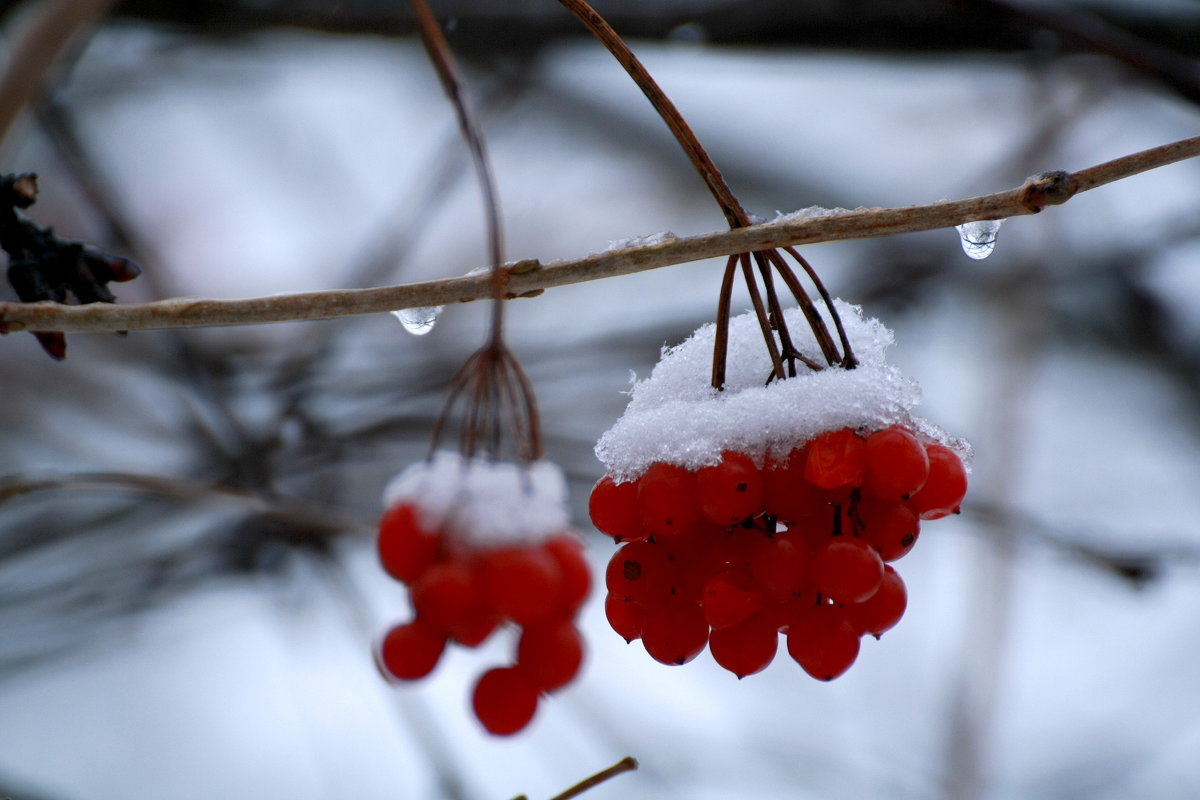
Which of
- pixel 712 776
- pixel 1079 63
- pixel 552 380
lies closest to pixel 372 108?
pixel 552 380

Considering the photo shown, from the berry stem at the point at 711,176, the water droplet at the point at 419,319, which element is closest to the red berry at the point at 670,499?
the berry stem at the point at 711,176

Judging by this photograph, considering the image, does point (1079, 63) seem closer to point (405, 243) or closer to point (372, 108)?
point (405, 243)

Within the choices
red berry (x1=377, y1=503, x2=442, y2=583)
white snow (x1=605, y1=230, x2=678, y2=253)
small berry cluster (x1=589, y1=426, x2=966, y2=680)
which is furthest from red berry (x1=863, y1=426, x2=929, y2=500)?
red berry (x1=377, y1=503, x2=442, y2=583)

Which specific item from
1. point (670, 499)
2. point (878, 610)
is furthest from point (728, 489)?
point (878, 610)

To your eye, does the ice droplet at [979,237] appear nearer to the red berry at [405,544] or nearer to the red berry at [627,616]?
the red berry at [627,616]

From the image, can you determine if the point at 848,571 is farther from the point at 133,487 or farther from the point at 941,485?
the point at 133,487

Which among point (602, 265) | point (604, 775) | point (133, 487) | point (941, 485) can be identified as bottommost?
point (604, 775)

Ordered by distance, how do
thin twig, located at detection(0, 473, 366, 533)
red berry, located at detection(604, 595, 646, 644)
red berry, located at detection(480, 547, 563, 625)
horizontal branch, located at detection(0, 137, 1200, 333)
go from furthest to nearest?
thin twig, located at detection(0, 473, 366, 533) < red berry, located at detection(604, 595, 646, 644) < horizontal branch, located at detection(0, 137, 1200, 333) < red berry, located at detection(480, 547, 563, 625)

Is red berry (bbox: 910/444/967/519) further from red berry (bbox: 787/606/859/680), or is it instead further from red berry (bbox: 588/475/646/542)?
red berry (bbox: 588/475/646/542)
